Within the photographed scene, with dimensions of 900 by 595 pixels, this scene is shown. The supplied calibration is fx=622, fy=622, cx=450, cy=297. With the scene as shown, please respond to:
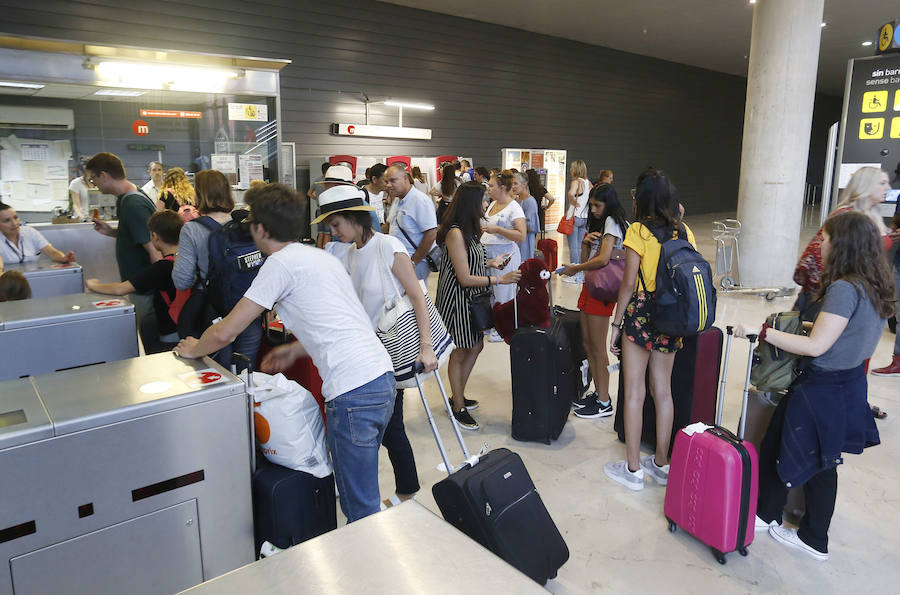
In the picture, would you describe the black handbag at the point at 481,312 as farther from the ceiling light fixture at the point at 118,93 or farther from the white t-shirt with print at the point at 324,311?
the ceiling light fixture at the point at 118,93

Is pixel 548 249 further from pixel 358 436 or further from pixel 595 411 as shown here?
pixel 358 436

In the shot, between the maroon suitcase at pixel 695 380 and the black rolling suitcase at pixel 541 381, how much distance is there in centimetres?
50

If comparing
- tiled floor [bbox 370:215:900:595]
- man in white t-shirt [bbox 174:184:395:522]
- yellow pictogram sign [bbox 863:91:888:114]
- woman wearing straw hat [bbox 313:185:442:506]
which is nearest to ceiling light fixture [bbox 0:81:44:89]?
tiled floor [bbox 370:215:900:595]

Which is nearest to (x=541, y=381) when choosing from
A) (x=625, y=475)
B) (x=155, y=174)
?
(x=625, y=475)

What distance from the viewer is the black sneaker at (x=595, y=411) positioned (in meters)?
4.06

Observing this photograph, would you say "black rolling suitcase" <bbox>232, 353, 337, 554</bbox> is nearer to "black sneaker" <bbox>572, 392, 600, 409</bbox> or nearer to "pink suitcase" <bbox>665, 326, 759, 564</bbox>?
"pink suitcase" <bbox>665, 326, 759, 564</bbox>

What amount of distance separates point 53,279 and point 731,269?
27.2ft

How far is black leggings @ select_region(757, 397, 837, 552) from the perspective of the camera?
8.46ft

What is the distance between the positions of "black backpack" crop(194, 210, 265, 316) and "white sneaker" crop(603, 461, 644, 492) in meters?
2.07

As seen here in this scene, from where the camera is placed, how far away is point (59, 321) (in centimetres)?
235

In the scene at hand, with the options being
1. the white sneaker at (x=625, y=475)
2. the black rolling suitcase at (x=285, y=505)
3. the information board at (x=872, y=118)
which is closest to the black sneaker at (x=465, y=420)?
the white sneaker at (x=625, y=475)

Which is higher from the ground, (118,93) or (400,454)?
(118,93)

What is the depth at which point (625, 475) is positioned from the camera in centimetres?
321

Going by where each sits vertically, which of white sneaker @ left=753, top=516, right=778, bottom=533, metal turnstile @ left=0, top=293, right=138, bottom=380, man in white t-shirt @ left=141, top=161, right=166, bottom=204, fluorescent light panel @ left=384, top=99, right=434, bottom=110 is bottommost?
white sneaker @ left=753, top=516, right=778, bottom=533
